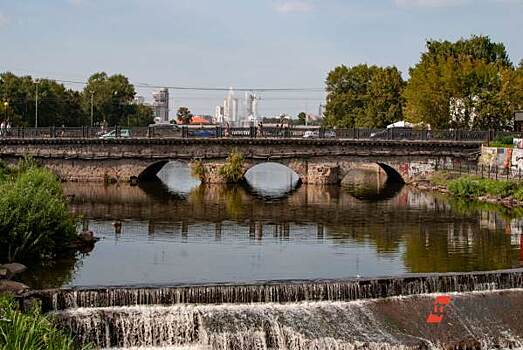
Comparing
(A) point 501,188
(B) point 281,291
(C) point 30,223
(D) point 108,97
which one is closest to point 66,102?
(D) point 108,97

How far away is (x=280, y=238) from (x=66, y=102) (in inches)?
3387

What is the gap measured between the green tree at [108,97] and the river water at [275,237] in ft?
237

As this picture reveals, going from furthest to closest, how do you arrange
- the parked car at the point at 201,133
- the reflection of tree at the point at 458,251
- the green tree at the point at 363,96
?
the green tree at the point at 363,96
the parked car at the point at 201,133
the reflection of tree at the point at 458,251

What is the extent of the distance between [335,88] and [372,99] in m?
10.5

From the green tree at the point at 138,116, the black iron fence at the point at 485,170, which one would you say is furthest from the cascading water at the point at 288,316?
the green tree at the point at 138,116

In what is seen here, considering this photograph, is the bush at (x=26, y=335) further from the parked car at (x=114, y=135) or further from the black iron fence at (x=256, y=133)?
the parked car at (x=114, y=135)

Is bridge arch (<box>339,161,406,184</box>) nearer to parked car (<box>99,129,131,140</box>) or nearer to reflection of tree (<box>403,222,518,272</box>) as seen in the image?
parked car (<box>99,129,131,140</box>)

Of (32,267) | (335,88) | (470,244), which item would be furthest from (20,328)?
(335,88)

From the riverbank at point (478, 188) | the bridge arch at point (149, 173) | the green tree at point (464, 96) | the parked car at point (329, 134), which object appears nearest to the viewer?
the riverbank at point (478, 188)

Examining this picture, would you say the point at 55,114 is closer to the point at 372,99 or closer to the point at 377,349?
the point at 372,99

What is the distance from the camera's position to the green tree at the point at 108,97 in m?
130

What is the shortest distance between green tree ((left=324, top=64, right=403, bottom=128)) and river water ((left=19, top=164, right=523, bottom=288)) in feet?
144

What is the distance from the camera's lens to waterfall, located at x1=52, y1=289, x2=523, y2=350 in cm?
2298

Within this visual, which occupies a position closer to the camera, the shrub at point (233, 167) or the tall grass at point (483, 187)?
the tall grass at point (483, 187)
